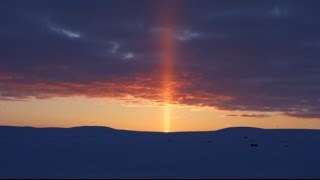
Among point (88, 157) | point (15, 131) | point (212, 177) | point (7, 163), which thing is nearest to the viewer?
point (212, 177)

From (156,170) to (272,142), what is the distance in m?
14.7

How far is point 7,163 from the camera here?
21547 mm

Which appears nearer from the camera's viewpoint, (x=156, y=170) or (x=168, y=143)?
(x=156, y=170)

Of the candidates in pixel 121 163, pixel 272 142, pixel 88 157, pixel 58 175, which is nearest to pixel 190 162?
pixel 121 163

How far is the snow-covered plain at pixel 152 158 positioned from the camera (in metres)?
18.6

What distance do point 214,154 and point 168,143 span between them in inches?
221

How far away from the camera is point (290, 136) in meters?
36.8

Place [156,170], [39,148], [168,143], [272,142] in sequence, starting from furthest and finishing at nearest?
[272,142] < [168,143] < [39,148] < [156,170]

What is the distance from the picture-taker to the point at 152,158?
23.5 m

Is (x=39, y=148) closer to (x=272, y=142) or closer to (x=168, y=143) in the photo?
(x=168, y=143)

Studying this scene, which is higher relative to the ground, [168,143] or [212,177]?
[168,143]

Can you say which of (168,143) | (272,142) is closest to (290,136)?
(272,142)

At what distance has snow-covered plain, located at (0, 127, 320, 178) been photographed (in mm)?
18609

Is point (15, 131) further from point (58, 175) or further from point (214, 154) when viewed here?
point (58, 175)
